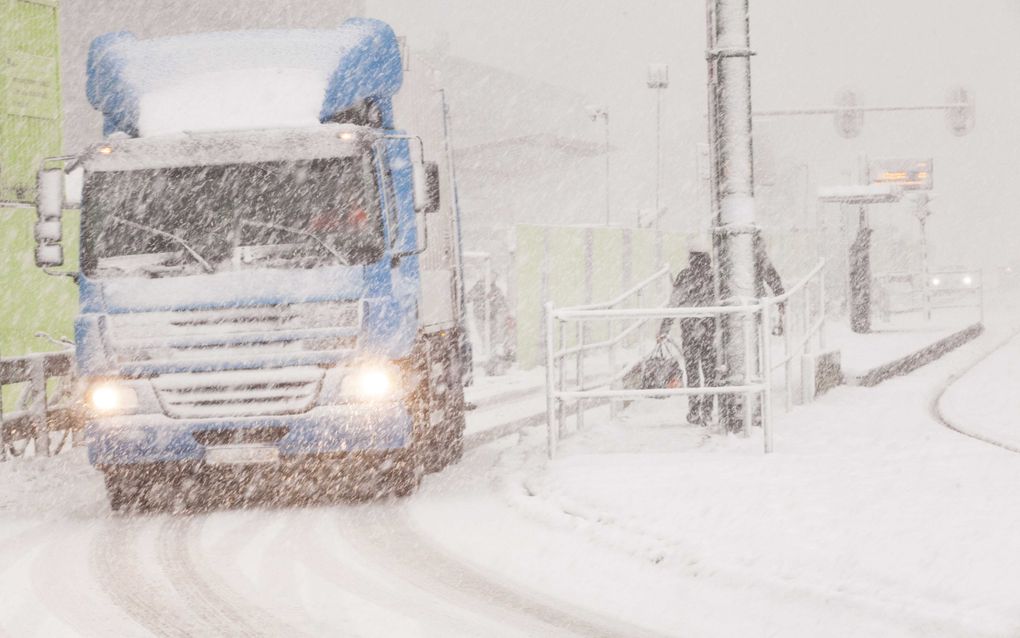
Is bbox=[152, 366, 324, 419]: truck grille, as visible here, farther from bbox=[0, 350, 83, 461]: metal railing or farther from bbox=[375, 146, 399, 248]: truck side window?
bbox=[0, 350, 83, 461]: metal railing

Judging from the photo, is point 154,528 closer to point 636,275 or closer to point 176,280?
point 176,280

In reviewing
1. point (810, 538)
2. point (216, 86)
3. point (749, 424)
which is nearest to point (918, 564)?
point (810, 538)

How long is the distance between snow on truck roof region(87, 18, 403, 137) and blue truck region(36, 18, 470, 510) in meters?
0.01

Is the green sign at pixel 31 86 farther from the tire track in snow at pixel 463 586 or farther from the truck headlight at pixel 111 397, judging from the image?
the tire track in snow at pixel 463 586

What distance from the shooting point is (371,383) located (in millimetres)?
9789

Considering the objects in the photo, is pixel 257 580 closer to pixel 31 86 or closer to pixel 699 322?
pixel 699 322

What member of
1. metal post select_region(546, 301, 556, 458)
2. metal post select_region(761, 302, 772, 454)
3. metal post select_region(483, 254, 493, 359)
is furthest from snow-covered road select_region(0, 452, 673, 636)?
metal post select_region(483, 254, 493, 359)

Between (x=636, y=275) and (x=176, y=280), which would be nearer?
(x=176, y=280)

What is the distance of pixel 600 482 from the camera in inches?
401

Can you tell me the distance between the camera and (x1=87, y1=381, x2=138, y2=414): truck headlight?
9781mm

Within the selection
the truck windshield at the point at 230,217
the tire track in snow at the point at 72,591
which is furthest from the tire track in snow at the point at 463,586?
the truck windshield at the point at 230,217

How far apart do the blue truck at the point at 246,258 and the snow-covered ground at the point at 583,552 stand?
62 centimetres

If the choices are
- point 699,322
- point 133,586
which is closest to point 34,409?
point 699,322

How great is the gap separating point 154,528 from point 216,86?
311 cm
